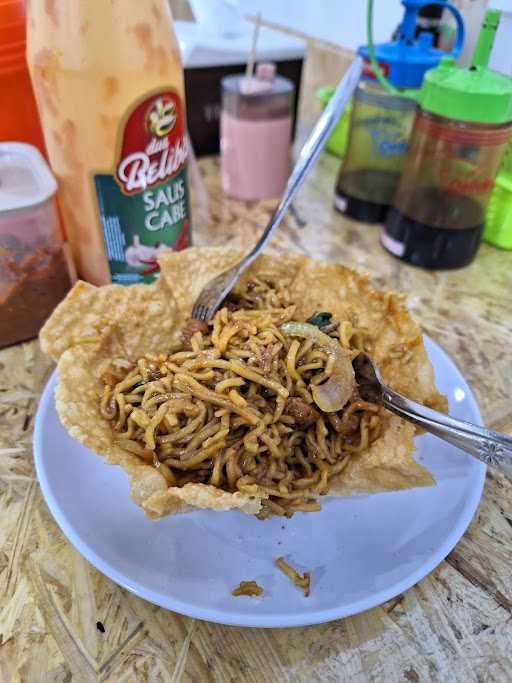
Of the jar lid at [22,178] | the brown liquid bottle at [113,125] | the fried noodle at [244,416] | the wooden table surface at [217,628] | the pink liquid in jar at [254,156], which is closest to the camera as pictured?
the wooden table surface at [217,628]

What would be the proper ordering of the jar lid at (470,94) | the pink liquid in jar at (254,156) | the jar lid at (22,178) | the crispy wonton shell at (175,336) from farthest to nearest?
the pink liquid in jar at (254,156)
the jar lid at (470,94)
the jar lid at (22,178)
the crispy wonton shell at (175,336)

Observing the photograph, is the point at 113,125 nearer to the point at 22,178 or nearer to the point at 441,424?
the point at 22,178

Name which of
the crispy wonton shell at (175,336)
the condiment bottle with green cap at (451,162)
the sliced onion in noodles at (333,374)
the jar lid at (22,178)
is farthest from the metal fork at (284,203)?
the jar lid at (22,178)

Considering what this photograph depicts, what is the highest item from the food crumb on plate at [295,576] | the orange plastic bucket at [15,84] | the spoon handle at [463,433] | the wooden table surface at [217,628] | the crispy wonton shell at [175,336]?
the orange plastic bucket at [15,84]

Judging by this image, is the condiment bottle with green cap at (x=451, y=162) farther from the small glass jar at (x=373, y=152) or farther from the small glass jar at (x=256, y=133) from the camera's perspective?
the small glass jar at (x=256, y=133)

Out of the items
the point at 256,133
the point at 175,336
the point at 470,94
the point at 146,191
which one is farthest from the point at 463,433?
the point at 256,133

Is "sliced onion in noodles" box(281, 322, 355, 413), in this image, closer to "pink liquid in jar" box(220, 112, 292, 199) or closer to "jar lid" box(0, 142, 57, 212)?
"jar lid" box(0, 142, 57, 212)

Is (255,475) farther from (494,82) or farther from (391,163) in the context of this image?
(391,163)

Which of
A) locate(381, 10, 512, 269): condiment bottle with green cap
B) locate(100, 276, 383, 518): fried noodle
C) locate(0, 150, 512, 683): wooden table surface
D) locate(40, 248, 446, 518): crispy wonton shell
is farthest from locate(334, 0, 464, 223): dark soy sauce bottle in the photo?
locate(0, 150, 512, 683): wooden table surface
